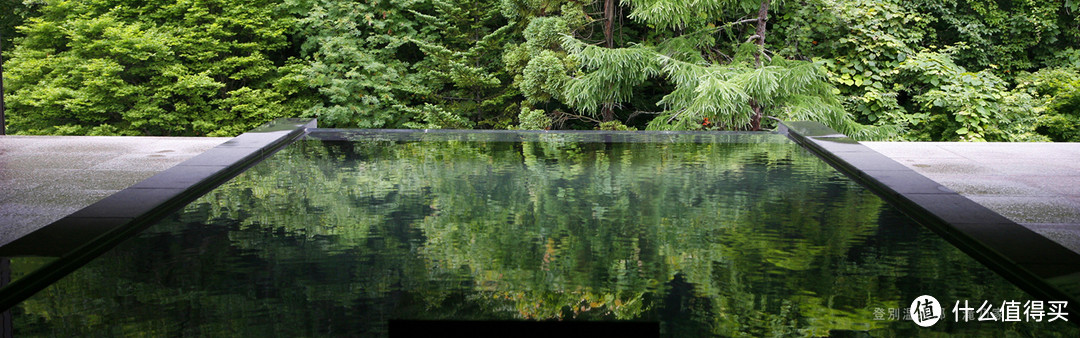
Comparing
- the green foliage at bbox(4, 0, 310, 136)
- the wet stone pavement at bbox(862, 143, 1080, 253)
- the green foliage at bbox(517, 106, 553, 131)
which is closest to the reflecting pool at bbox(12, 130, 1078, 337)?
the wet stone pavement at bbox(862, 143, 1080, 253)

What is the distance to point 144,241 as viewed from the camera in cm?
229

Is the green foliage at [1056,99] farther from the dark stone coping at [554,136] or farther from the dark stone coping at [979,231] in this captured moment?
the dark stone coping at [979,231]

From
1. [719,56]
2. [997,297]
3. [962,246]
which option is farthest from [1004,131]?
[997,297]

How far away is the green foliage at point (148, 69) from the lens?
9703 millimetres

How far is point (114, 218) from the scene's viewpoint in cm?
244

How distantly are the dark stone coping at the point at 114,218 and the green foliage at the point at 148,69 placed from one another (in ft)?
21.3

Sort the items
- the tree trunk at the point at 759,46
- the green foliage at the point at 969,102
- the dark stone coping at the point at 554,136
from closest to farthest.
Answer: the dark stone coping at the point at 554,136, the tree trunk at the point at 759,46, the green foliage at the point at 969,102

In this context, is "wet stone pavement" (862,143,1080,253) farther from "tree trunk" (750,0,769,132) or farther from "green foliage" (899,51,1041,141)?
"green foliage" (899,51,1041,141)

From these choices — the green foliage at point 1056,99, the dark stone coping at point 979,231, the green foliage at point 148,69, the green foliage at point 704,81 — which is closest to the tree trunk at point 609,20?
the green foliage at point 704,81

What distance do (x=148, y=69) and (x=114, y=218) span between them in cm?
847

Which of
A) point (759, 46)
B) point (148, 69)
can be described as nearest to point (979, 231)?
point (759, 46)

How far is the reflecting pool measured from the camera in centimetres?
161

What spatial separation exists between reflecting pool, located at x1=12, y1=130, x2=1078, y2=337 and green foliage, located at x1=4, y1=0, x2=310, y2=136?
23.3 feet

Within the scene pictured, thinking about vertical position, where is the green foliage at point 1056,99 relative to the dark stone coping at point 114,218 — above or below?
above
